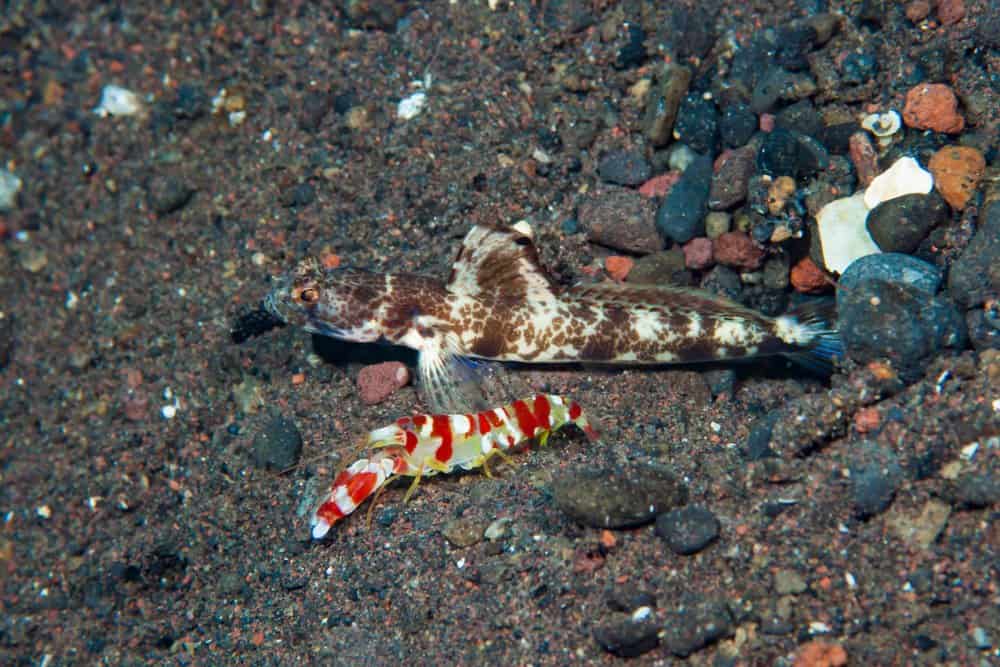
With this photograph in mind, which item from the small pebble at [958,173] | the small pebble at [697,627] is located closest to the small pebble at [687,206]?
the small pebble at [958,173]

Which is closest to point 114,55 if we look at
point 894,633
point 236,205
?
point 236,205

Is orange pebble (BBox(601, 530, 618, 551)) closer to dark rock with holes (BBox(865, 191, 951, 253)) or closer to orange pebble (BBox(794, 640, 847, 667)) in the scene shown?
orange pebble (BBox(794, 640, 847, 667))

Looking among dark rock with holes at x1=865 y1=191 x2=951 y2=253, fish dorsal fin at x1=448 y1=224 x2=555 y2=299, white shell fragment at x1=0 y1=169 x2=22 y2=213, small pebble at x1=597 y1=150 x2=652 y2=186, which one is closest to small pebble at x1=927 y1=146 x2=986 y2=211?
dark rock with holes at x1=865 y1=191 x2=951 y2=253

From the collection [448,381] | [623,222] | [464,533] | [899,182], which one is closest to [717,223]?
[623,222]

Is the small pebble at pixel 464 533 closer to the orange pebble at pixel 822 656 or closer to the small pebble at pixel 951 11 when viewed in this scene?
the orange pebble at pixel 822 656

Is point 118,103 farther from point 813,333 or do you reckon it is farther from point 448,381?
point 813,333

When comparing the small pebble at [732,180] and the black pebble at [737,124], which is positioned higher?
the black pebble at [737,124]

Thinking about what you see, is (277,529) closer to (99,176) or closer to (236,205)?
(236,205)
